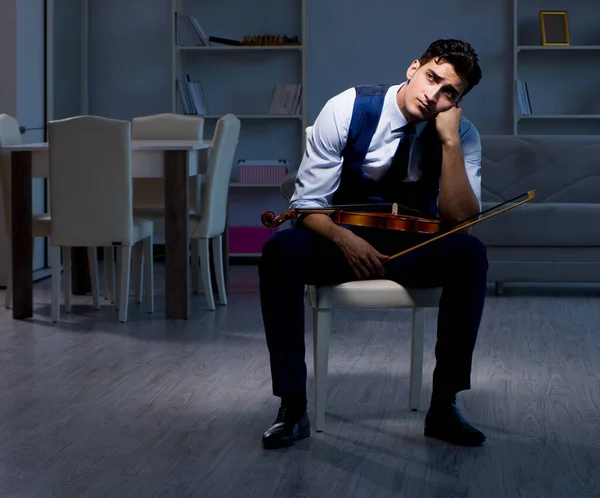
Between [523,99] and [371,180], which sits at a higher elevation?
[523,99]

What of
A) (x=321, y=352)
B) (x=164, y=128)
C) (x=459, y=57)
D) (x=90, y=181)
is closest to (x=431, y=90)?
(x=459, y=57)

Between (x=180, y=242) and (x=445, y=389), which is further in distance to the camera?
(x=180, y=242)

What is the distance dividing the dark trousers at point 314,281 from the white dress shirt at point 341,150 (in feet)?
0.37

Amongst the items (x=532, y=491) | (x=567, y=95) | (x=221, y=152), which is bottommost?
(x=532, y=491)

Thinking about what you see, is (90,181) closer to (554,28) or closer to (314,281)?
(314,281)

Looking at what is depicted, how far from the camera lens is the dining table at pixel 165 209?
4.38m

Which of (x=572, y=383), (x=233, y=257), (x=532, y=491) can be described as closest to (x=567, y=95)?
(x=233, y=257)

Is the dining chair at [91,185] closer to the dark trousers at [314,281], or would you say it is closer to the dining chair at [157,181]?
the dining chair at [157,181]

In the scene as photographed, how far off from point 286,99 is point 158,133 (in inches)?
51.5

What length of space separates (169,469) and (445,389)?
2.25 feet

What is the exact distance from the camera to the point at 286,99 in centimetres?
660

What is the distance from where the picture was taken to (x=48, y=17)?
6031mm

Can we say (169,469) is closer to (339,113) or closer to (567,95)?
(339,113)

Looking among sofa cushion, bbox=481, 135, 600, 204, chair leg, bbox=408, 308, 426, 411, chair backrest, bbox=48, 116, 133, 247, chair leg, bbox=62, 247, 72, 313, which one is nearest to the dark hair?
chair leg, bbox=408, 308, 426, 411
